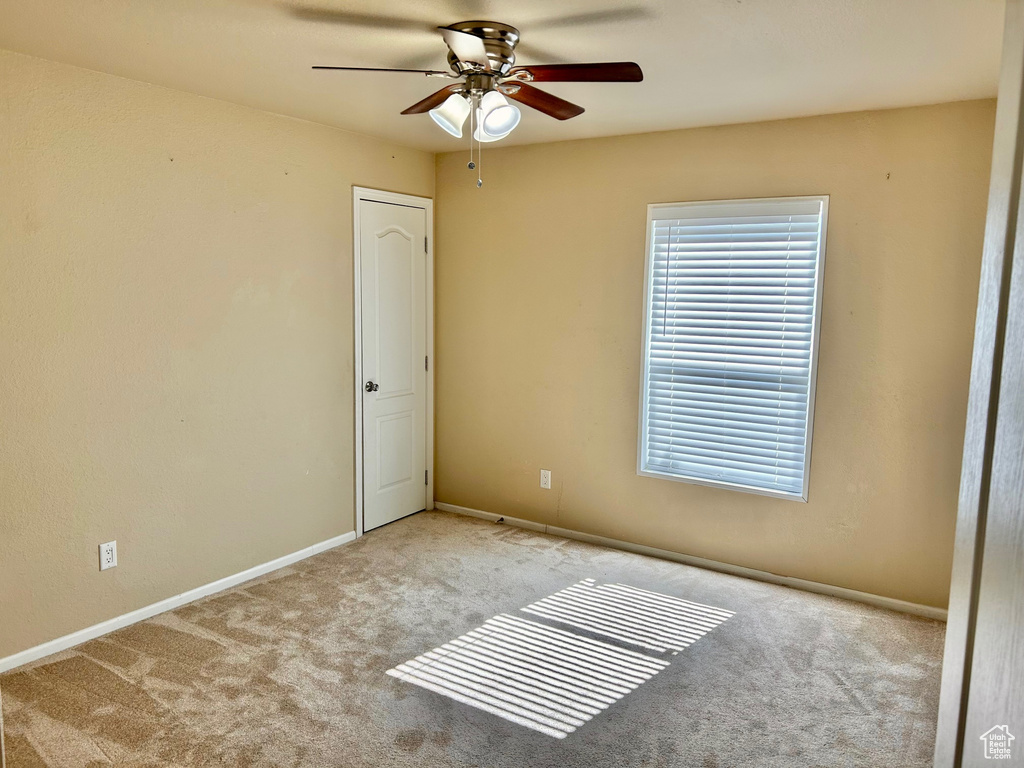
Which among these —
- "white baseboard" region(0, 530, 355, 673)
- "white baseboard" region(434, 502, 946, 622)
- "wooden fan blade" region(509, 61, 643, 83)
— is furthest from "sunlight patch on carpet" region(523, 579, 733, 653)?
"wooden fan blade" region(509, 61, 643, 83)

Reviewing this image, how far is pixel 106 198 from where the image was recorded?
A: 3168mm

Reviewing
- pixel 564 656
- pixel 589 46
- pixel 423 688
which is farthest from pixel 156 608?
pixel 589 46

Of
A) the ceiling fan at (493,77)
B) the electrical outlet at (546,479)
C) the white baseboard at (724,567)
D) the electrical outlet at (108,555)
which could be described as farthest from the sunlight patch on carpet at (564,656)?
the ceiling fan at (493,77)

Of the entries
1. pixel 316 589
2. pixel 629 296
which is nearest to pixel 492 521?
pixel 316 589

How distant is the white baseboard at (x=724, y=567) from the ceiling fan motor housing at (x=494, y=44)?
292cm

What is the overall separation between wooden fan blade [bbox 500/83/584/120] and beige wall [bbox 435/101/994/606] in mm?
1454

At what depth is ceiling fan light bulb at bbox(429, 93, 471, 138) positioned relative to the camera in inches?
109

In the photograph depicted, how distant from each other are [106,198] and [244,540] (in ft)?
6.15

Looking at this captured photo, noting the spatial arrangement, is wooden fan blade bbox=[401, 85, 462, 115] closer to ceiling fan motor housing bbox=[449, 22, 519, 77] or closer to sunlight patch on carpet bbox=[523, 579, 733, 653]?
ceiling fan motor housing bbox=[449, 22, 519, 77]

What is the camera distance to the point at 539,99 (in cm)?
278

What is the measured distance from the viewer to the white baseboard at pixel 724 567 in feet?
12.0

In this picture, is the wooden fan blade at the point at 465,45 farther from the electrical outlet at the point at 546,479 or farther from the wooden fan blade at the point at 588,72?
the electrical outlet at the point at 546,479

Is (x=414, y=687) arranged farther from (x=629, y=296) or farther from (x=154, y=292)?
(x=629, y=296)

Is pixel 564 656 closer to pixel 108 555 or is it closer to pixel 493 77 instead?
pixel 108 555
